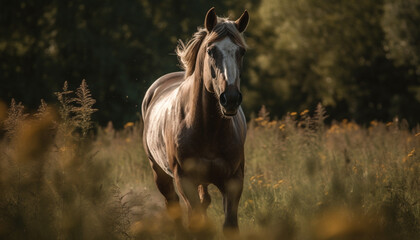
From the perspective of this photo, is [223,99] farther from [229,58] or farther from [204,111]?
[204,111]

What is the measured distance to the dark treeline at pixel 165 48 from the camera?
18.1 meters

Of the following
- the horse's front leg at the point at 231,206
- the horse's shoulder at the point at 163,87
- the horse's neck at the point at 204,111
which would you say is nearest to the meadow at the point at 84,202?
the horse's front leg at the point at 231,206

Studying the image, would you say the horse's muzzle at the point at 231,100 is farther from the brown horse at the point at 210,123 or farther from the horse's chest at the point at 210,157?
the horse's chest at the point at 210,157

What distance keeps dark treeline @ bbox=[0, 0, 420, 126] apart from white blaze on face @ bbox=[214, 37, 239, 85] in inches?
483

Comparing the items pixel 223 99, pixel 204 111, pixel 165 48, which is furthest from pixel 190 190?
pixel 165 48

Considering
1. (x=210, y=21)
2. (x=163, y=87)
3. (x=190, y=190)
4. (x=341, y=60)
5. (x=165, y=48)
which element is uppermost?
(x=165, y=48)

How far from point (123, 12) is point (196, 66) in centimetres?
1511

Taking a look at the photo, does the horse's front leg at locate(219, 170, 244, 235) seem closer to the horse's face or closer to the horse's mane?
the horse's face

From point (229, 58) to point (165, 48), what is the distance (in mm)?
15652

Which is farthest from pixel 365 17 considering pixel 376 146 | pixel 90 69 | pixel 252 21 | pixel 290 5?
pixel 376 146

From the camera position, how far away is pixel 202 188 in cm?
558

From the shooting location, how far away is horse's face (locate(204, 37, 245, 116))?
3.91m

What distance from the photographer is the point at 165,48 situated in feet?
64.0

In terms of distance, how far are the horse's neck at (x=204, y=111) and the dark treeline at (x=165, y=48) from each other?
38.9 feet
